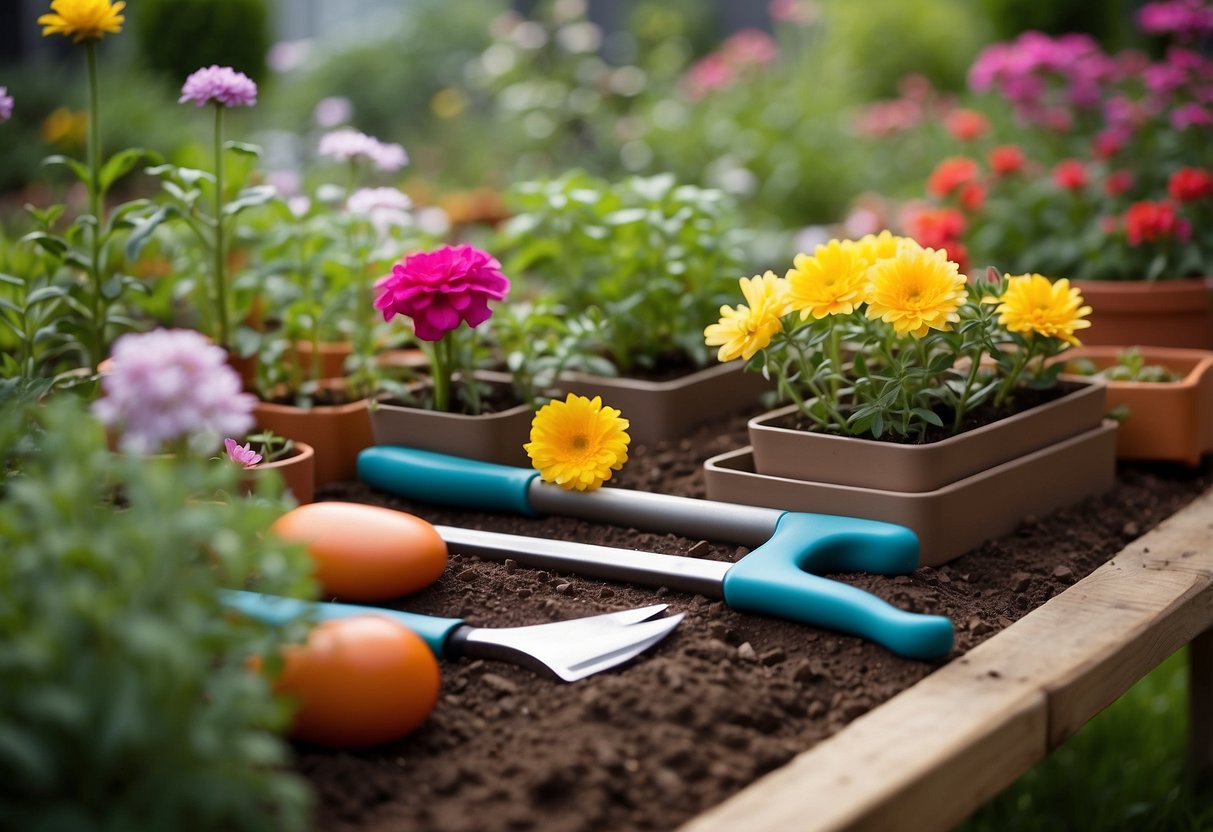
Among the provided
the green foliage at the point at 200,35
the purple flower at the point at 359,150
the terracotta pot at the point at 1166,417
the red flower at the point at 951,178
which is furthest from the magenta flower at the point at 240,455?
the green foliage at the point at 200,35

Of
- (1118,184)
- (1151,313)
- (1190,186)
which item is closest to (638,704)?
(1151,313)

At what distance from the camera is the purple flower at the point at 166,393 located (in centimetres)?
79

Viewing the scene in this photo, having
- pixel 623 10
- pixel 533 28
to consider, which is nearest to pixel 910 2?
pixel 533 28

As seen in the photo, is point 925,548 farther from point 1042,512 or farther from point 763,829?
point 763,829

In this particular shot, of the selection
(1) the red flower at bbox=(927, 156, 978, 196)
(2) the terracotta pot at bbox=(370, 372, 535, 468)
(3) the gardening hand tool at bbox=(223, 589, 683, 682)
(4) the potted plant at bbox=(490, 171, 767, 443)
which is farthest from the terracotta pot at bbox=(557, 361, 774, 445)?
(1) the red flower at bbox=(927, 156, 978, 196)

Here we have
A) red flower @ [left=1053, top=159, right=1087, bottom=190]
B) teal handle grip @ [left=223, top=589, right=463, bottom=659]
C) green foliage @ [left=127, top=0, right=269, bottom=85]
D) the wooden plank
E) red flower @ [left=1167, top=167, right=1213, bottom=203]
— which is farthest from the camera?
green foliage @ [left=127, top=0, right=269, bottom=85]

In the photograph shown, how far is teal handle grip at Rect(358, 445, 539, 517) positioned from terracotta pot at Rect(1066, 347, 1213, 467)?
84cm

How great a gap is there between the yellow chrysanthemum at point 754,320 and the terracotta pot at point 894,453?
102mm

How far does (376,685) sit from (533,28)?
397 cm

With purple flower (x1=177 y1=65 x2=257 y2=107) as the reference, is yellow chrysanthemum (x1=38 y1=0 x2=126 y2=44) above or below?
above

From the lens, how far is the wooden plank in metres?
0.83

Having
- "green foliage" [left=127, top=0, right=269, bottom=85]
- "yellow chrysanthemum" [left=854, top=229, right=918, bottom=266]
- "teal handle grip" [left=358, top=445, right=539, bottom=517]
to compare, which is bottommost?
"teal handle grip" [left=358, top=445, right=539, bottom=517]

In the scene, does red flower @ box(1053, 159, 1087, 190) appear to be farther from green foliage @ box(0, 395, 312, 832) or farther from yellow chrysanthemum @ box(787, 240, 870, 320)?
green foliage @ box(0, 395, 312, 832)

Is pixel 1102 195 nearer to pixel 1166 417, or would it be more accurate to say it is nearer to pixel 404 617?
pixel 1166 417
